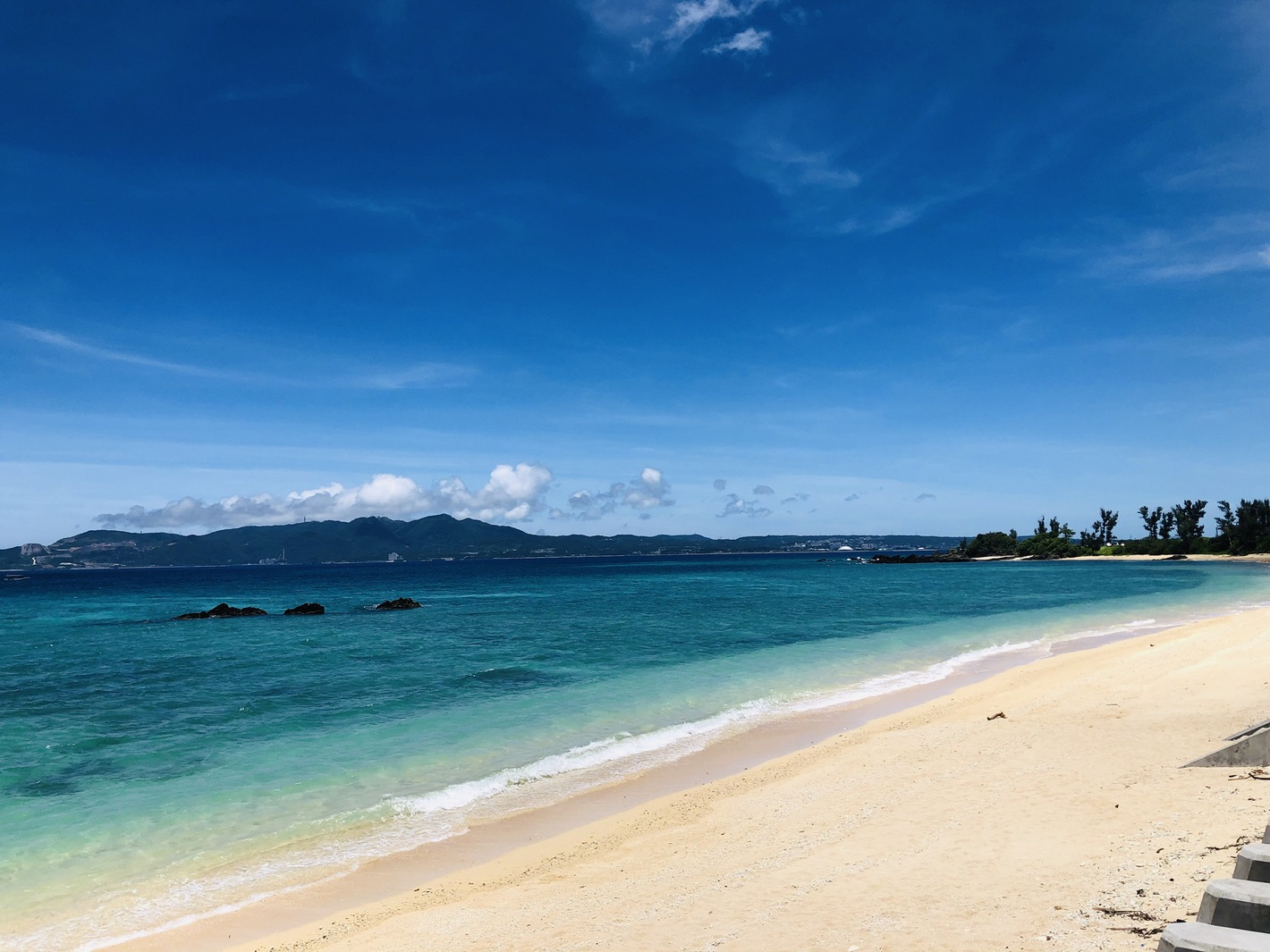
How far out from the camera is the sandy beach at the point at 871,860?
5.97m

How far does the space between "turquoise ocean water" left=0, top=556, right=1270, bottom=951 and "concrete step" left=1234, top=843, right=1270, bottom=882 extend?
9.54 metres

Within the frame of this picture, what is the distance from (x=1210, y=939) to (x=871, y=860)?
15.5 feet

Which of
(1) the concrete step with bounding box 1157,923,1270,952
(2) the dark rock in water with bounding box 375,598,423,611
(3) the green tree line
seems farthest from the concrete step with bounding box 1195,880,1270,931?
(3) the green tree line

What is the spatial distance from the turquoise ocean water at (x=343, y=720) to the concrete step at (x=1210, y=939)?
930 cm

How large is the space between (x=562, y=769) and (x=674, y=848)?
515cm

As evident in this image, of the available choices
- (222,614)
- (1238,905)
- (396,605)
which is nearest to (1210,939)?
(1238,905)

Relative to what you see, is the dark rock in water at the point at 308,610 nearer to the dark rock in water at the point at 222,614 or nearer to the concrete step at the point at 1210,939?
the dark rock in water at the point at 222,614

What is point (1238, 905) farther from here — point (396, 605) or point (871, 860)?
point (396, 605)

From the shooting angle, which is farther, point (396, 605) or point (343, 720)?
point (396, 605)

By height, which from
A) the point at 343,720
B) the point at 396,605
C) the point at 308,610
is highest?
the point at 343,720

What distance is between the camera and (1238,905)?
374 cm

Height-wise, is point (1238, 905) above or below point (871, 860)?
above

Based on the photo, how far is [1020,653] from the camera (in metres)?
27.1

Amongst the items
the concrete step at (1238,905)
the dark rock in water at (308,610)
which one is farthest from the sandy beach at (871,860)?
the dark rock in water at (308,610)
